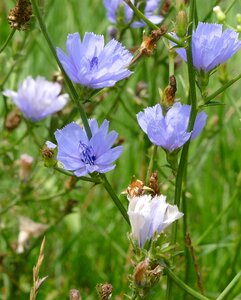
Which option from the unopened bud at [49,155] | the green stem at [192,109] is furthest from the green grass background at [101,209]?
the unopened bud at [49,155]

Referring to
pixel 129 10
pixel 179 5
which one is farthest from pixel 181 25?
pixel 129 10

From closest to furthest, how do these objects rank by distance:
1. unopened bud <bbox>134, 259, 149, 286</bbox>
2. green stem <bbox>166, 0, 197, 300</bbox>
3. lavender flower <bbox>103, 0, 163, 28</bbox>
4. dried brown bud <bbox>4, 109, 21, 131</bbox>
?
unopened bud <bbox>134, 259, 149, 286</bbox>, green stem <bbox>166, 0, 197, 300</bbox>, lavender flower <bbox>103, 0, 163, 28</bbox>, dried brown bud <bbox>4, 109, 21, 131</bbox>

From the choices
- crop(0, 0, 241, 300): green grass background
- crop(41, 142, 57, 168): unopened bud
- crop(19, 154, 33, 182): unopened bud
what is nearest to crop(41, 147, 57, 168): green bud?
crop(41, 142, 57, 168): unopened bud

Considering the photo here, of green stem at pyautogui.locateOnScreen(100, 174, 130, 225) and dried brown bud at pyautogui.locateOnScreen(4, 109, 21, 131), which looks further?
dried brown bud at pyautogui.locateOnScreen(4, 109, 21, 131)

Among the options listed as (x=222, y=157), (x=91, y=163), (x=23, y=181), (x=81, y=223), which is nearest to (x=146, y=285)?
(x=91, y=163)

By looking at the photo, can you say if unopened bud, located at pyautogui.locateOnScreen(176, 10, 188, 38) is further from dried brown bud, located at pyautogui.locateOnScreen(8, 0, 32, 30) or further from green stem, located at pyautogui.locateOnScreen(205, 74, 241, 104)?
dried brown bud, located at pyautogui.locateOnScreen(8, 0, 32, 30)

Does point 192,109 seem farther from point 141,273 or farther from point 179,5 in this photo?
point 141,273
